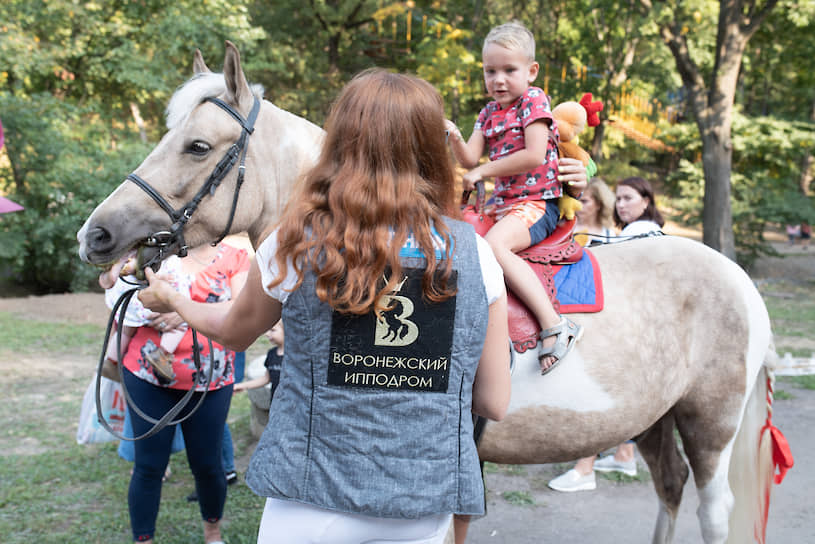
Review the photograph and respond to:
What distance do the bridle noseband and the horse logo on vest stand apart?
110cm

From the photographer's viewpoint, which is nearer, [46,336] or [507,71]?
[507,71]

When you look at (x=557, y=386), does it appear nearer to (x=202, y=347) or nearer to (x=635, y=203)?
(x=202, y=347)

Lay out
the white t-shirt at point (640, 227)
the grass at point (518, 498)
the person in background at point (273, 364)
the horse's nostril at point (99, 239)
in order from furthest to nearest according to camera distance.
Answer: the grass at point (518, 498)
the white t-shirt at point (640, 227)
the person in background at point (273, 364)
the horse's nostril at point (99, 239)

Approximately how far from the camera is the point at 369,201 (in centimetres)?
142

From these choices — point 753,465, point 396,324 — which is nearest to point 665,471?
point 753,465

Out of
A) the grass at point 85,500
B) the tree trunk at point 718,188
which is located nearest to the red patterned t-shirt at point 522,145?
the grass at point 85,500

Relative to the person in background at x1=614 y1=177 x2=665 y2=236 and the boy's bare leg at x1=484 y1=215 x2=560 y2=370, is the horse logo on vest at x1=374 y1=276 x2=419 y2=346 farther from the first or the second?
the person in background at x1=614 y1=177 x2=665 y2=236

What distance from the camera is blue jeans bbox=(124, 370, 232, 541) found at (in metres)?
3.06

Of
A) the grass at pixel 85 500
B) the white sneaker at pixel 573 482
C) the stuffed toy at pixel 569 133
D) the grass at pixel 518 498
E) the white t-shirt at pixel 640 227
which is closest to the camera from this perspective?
the stuffed toy at pixel 569 133

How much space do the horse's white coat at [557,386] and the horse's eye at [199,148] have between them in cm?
138

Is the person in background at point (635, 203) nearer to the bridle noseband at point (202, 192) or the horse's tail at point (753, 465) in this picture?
the horse's tail at point (753, 465)

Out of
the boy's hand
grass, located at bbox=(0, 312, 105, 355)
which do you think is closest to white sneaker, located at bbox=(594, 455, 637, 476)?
the boy's hand

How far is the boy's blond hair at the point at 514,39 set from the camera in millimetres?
2543

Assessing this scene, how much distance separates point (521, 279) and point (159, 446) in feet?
6.36
